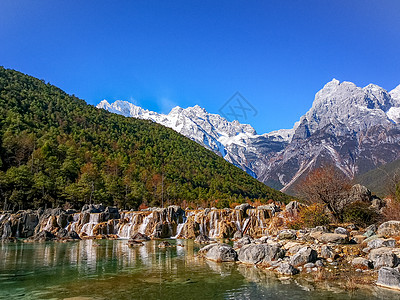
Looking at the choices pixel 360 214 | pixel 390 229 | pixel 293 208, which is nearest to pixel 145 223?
pixel 293 208

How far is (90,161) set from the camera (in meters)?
111

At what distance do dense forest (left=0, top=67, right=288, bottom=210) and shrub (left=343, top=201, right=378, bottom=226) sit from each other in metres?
65.5

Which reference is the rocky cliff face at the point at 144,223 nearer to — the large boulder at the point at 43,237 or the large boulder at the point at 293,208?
the large boulder at the point at 293,208

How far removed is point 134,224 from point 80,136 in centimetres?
7835

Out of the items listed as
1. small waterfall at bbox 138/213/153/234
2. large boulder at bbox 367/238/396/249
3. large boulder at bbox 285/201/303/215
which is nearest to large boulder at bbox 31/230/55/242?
small waterfall at bbox 138/213/153/234

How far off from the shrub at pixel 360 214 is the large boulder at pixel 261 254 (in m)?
19.7

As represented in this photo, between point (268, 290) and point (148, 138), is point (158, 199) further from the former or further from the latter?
point (268, 290)

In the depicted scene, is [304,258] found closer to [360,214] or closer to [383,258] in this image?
[383,258]

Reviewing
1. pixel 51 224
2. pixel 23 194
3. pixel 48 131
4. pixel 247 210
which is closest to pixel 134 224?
pixel 51 224

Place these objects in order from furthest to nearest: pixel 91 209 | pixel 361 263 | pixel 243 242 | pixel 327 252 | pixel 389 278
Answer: pixel 91 209 → pixel 243 242 → pixel 327 252 → pixel 361 263 → pixel 389 278

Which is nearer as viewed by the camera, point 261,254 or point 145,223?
point 261,254

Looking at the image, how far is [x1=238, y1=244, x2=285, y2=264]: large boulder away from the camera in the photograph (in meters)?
22.1

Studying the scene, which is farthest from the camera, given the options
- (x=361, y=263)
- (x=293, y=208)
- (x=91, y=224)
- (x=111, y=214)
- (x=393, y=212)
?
(x=111, y=214)

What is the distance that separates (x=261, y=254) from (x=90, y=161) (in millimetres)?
100125
